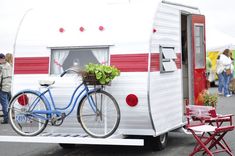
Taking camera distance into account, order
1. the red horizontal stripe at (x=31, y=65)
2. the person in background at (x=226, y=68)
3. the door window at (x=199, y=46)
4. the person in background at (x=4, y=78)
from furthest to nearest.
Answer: the person in background at (x=226, y=68)
the person in background at (x=4, y=78)
the door window at (x=199, y=46)
the red horizontal stripe at (x=31, y=65)

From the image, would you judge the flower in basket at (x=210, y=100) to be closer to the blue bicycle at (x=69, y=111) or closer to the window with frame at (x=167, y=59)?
the window with frame at (x=167, y=59)

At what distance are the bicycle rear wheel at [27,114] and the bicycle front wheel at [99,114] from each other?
1.97 ft

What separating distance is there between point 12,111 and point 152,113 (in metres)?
2.18

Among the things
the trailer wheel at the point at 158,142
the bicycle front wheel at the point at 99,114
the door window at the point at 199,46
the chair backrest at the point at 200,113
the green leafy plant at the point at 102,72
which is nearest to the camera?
the green leafy plant at the point at 102,72

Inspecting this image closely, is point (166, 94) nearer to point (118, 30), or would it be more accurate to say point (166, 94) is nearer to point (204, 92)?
point (118, 30)

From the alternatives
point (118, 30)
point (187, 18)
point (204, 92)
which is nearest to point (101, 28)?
point (118, 30)

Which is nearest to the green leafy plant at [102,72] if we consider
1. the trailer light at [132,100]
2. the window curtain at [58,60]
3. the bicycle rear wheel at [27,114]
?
the trailer light at [132,100]

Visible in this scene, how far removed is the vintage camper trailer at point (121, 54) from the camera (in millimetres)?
7309

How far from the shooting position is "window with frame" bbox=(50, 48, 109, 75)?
7707 mm

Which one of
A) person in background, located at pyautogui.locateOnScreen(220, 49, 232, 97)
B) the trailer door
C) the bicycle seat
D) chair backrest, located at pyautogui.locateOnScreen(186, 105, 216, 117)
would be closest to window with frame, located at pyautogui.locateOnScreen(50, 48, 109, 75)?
the bicycle seat

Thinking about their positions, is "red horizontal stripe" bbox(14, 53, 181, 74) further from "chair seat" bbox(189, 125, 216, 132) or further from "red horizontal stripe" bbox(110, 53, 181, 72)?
"chair seat" bbox(189, 125, 216, 132)

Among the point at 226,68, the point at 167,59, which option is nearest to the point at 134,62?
the point at 167,59

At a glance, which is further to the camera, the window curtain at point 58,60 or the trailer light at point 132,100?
the window curtain at point 58,60

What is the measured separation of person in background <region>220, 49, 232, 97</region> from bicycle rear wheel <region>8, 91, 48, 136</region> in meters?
11.8
